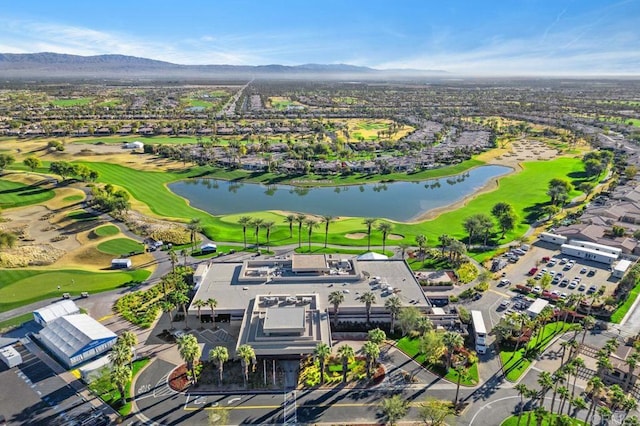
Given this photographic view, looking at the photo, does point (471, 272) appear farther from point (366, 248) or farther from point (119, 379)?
point (119, 379)

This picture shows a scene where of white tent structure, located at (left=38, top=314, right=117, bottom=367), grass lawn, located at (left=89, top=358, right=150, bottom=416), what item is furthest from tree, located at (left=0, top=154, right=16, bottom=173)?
grass lawn, located at (left=89, top=358, right=150, bottom=416)

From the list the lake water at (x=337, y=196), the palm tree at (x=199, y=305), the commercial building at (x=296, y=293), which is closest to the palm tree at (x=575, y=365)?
the commercial building at (x=296, y=293)

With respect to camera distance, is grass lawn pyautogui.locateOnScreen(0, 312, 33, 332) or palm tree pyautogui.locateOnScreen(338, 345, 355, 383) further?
grass lawn pyautogui.locateOnScreen(0, 312, 33, 332)

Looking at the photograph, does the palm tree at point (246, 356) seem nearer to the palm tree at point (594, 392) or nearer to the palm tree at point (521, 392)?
the palm tree at point (521, 392)

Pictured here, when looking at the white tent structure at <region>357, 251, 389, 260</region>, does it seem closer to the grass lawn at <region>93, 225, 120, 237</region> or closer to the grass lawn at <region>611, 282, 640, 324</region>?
the grass lawn at <region>611, 282, 640, 324</region>

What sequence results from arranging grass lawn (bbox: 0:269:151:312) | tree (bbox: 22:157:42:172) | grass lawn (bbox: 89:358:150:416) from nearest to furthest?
grass lawn (bbox: 89:358:150:416) < grass lawn (bbox: 0:269:151:312) < tree (bbox: 22:157:42:172)

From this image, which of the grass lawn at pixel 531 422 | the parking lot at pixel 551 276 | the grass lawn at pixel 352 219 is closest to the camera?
the grass lawn at pixel 531 422
